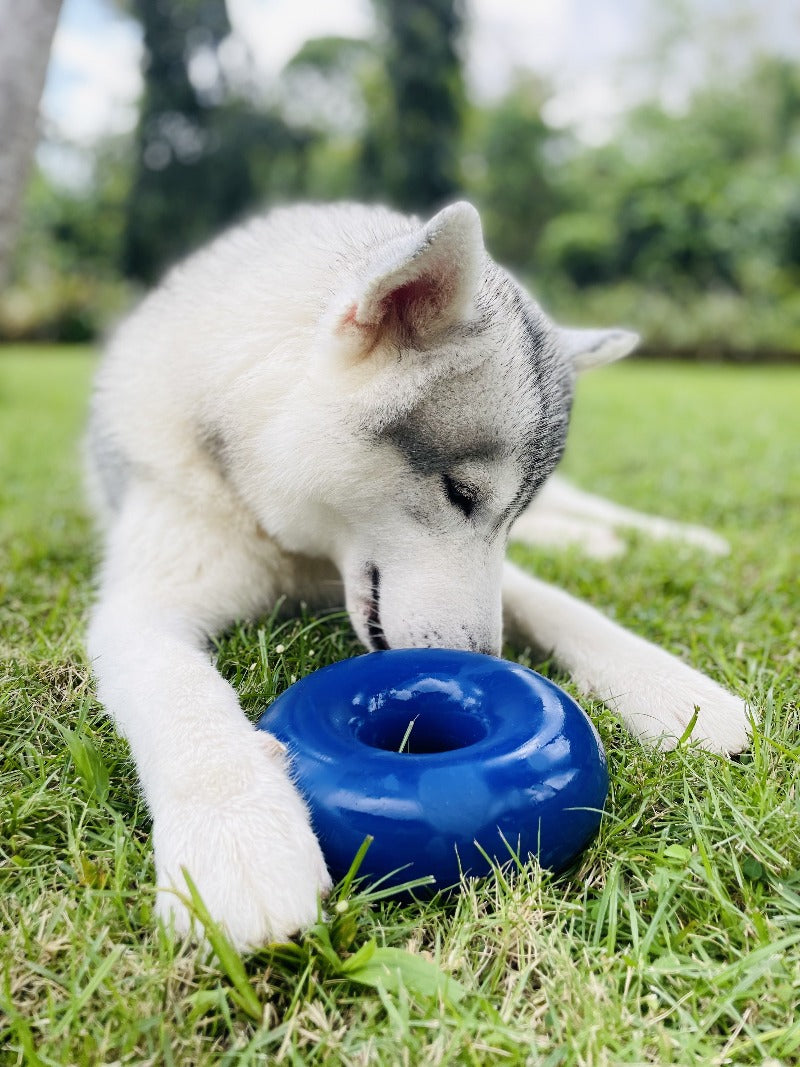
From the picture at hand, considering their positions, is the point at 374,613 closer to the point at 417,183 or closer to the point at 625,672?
the point at 625,672

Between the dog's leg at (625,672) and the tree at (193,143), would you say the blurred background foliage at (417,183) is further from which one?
the dog's leg at (625,672)

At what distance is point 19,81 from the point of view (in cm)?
391

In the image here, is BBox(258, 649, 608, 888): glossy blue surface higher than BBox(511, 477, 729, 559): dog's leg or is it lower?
higher

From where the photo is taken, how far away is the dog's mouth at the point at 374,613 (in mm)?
2270

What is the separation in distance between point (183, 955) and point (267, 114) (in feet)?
71.0

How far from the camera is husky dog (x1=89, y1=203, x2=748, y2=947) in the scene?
68.8 inches

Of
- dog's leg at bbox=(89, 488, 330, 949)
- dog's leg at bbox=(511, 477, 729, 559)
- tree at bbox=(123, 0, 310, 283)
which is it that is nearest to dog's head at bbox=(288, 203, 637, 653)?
dog's leg at bbox=(89, 488, 330, 949)

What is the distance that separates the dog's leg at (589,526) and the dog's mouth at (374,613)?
145cm

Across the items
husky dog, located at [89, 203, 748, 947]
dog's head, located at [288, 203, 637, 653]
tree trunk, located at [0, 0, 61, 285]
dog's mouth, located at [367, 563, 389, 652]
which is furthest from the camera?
tree trunk, located at [0, 0, 61, 285]

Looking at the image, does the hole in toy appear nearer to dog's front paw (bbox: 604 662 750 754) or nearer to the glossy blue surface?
the glossy blue surface

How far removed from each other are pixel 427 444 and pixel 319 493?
0.34 meters

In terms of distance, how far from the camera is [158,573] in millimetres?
2545

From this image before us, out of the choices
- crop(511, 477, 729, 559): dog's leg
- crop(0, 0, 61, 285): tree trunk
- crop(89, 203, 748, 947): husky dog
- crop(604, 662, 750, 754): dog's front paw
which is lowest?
crop(511, 477, 729, 559): dog's leg

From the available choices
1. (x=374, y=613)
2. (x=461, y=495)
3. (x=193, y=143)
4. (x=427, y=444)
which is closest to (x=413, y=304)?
(x=427, y=444)
